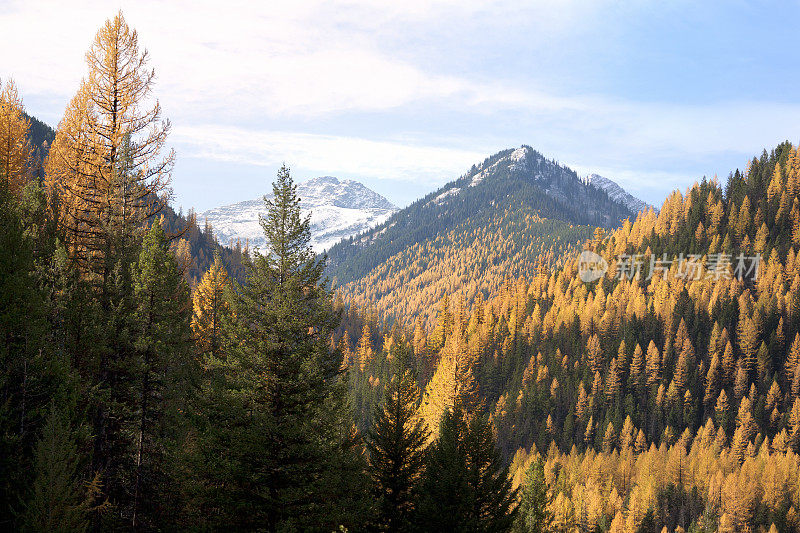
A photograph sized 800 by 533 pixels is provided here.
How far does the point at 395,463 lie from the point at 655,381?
491 feet

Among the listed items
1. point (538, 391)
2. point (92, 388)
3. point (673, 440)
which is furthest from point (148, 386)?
point (673, 440)

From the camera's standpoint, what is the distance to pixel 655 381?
509 ft

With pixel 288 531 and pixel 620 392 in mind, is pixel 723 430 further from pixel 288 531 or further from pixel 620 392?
pixel 288 531

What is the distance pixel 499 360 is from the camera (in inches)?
6181

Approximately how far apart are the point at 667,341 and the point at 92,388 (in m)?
168

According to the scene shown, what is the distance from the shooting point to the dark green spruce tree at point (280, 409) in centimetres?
1994

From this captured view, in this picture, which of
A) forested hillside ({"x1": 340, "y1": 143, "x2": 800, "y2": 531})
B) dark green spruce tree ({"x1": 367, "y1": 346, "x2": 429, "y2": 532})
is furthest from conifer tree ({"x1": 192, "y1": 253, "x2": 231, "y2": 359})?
forested hillside ({"x1": 340, "y1": 143, "x2": 800, "y2": 531})

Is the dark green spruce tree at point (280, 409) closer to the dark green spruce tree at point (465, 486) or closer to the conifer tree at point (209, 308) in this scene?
the dark green spruce tree at point (465, 486)

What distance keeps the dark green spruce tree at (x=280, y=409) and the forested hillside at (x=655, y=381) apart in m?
81.2

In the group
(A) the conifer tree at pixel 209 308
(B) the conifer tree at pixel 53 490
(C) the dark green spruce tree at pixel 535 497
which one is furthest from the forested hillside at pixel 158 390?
(C) the dark green spruce tree at pixel 535 497

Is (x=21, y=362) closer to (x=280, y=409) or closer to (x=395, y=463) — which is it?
(x=280, y=409)

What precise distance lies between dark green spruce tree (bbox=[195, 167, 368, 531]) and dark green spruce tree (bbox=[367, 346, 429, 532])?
12.5 feet

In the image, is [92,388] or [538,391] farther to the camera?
[538,391]

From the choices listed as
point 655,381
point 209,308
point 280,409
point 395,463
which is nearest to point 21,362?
point 280,409
